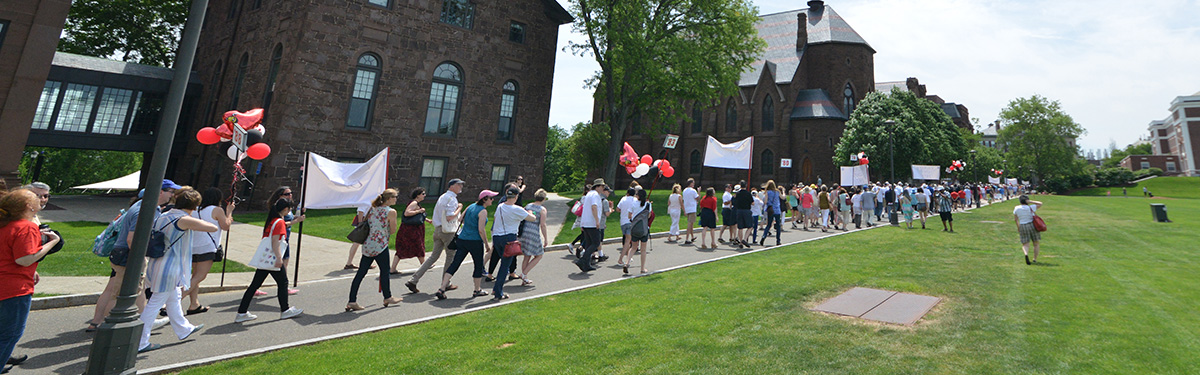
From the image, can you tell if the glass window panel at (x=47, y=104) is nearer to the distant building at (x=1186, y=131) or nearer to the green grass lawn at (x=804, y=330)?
the green grass lawn at (x=804, y=330)

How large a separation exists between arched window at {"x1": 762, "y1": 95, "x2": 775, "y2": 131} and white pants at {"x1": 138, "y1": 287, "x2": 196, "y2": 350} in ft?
163

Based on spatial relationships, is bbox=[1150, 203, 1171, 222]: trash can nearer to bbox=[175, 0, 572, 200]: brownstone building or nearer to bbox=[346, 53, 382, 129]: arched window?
bbox=[175, 0, 572, 200]: brownstone building

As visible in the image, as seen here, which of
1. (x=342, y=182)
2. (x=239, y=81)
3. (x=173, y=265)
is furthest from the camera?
(x=239, y=81)

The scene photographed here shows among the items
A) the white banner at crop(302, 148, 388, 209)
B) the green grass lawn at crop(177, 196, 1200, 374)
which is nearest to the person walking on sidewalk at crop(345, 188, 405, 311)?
the white banner at crop(302, 148, 388, 209)

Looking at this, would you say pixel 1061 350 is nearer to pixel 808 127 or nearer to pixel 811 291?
pixel 811 291

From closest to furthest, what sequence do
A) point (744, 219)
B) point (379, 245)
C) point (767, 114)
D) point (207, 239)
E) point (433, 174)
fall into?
point (207, 239) → point (379, 245) → point (744, 219) → point (433, 174) → point (767, 114)

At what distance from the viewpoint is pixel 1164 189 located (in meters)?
62.6

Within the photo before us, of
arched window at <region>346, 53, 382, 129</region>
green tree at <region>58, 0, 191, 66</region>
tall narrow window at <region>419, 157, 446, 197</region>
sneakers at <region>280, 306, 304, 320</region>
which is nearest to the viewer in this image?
sneakers at <region>280, 306, 304, 320</region>

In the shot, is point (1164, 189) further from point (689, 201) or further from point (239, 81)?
point (239, 81)

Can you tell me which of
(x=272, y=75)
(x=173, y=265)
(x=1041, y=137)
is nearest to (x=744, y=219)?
(x=173, y=265)

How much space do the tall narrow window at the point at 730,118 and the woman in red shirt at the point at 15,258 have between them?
51321 millimetres

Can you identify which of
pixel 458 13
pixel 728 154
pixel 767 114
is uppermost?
pixel 458 13

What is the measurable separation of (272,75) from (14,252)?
22.1 metres

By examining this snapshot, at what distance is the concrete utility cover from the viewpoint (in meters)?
6.16
